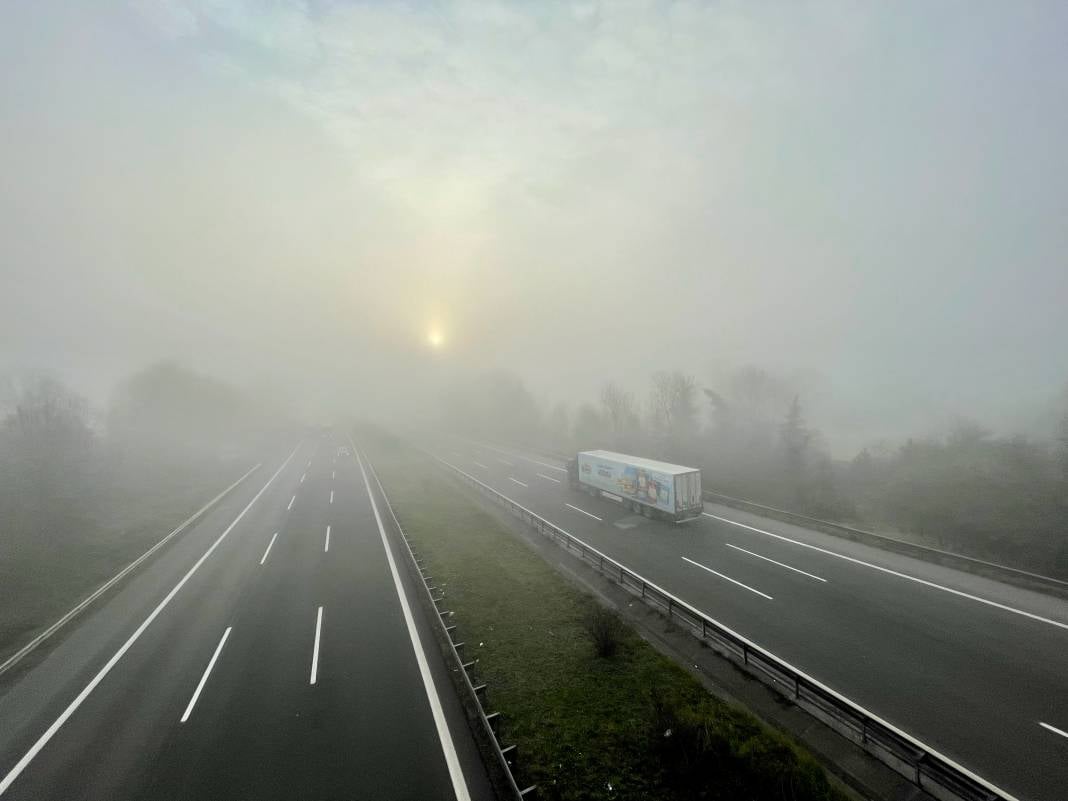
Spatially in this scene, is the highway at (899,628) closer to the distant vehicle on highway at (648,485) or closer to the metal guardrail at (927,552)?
the metal guardrail at (927,552)

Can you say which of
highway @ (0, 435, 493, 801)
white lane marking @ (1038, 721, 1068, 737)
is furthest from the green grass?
white lane marking @ (1038, 721, 1068, 737)

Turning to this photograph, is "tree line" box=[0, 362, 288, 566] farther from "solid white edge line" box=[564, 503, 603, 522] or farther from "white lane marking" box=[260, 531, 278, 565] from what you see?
"solid white edge line" box=[564, 503, 603, 522]

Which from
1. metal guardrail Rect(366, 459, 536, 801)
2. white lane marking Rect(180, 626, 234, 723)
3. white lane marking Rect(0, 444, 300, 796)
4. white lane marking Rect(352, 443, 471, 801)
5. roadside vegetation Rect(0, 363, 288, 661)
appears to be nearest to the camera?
metal guardrail Rect(366, 459, 536, 801)

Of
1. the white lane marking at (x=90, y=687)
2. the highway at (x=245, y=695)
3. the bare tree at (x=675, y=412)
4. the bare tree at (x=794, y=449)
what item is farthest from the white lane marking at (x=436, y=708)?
the bare tree at (x=675, y=412)

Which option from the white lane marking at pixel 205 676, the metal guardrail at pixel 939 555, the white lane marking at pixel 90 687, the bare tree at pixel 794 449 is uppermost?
the bare tree at pixel 794 449

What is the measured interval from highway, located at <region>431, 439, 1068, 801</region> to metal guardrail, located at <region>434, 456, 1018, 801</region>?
121cm

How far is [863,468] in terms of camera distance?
40.5m

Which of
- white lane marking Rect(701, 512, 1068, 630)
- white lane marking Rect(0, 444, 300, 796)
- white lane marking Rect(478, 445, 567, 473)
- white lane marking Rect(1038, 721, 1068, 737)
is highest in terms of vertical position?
white lane marking Rect(478, 445, 567, 473)

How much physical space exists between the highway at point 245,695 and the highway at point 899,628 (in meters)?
10.9

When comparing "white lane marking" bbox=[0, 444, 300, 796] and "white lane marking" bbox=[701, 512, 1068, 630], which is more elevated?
"white lane marking" bbox=[701, 512, 1068, 630]

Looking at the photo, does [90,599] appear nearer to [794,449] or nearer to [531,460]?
[531,460]

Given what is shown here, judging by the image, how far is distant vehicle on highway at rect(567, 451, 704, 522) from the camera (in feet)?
89.0

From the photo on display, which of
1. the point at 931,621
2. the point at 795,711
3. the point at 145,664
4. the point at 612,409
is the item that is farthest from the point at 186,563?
the point at 612,409

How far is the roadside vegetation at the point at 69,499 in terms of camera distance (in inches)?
769
